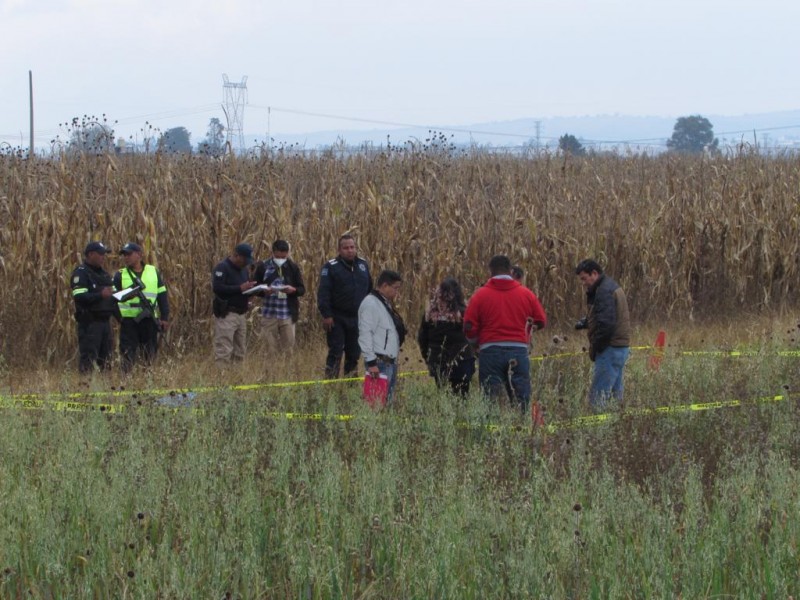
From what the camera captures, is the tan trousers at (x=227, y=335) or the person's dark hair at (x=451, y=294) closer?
the person's dark hair at (x=451, y=294)

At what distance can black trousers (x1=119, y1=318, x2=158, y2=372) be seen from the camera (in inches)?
539

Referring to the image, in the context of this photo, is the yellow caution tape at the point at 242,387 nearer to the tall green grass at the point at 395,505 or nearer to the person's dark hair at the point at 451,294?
the tall green grass at the point at 395,505

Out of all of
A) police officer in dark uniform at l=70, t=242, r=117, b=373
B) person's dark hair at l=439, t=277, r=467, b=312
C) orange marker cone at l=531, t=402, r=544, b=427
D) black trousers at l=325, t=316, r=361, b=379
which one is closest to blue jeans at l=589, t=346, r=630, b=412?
person's dark hair at l=439, t=277, r=467, b=312

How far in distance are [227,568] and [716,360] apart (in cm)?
892

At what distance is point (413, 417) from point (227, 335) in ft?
14.8

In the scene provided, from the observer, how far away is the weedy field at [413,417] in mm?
6496

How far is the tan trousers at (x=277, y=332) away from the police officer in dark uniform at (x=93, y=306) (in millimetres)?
1812

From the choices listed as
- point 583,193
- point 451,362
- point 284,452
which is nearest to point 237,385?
point 451,362

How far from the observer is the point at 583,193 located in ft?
65.7

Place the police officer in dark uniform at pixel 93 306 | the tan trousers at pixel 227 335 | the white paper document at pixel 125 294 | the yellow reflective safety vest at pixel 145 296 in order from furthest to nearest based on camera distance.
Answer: the tan trousers at pixel 227 335 → the yellow reflective safety vest at pixel 145 296 → the police officer in dark uniform at pixel 93 306 → the white paper document at pixel 125 294

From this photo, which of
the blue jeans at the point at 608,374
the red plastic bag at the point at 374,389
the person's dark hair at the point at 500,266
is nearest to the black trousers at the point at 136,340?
the red plastic bag at the point at 374,389

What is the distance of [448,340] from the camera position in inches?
451

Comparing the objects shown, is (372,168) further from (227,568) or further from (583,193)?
(227,568)

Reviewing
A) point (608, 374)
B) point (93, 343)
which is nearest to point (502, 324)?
point (608, 374)
